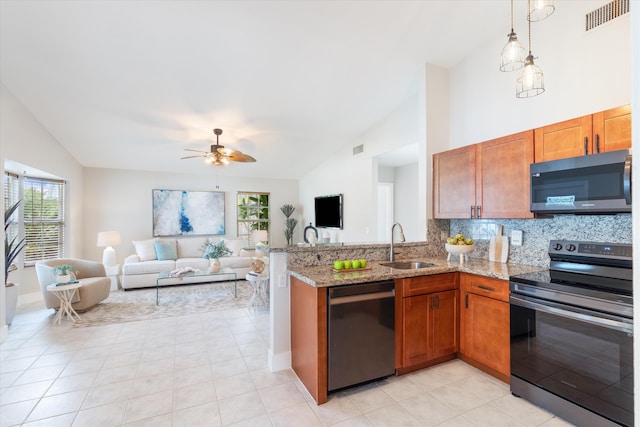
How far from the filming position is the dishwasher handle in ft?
7.32

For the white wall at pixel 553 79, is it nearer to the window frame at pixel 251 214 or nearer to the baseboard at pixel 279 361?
the baseboard at pixel 279 361

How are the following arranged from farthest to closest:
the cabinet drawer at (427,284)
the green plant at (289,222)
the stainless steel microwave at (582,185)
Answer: the green plant at (289,222)
the cabinet drawer at (427,284)
the stainless steel microwave at (582,185)

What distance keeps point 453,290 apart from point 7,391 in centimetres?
384

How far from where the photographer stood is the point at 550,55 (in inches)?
109

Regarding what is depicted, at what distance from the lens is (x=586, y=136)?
2199 millimetres

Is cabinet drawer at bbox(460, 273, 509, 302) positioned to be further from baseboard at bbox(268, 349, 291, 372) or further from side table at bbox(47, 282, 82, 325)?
side table at bbox(47, 282, 82, 325)

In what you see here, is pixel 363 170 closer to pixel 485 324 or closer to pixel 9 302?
pixel 485 324

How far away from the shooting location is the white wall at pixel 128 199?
6.47m

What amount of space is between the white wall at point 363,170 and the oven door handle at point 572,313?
2.71 metres

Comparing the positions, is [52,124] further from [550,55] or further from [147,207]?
[550,55]

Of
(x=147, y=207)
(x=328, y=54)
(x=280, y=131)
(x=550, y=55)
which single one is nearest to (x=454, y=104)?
(x=550, y=55)

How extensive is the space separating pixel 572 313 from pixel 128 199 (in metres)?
7.79

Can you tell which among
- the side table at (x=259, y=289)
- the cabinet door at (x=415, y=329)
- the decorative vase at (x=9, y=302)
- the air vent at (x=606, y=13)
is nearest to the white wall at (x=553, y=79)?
the air vent at (x=606, y=13)

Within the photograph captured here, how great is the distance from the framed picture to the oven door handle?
21.8ft
